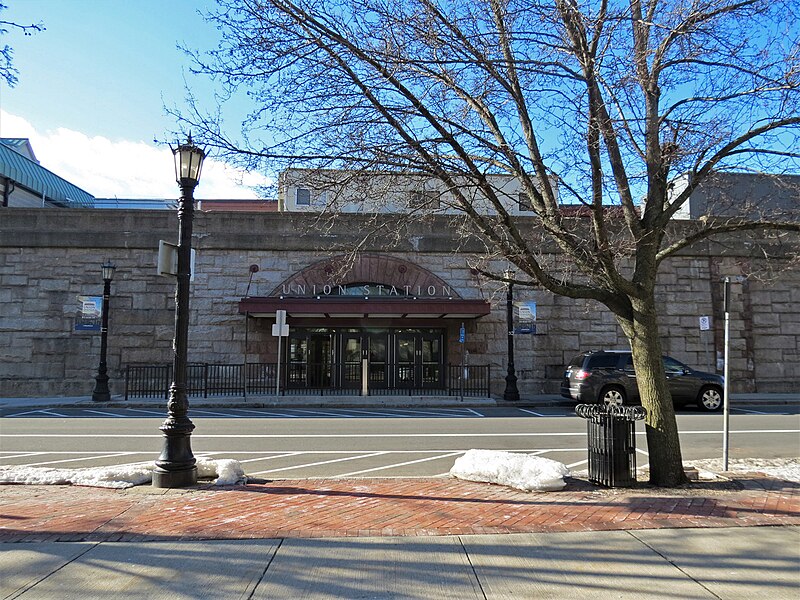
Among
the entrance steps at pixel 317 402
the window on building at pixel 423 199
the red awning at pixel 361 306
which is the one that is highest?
the window on building at pixel 423 199

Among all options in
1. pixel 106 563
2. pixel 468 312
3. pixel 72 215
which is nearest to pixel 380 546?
pixel 106 563

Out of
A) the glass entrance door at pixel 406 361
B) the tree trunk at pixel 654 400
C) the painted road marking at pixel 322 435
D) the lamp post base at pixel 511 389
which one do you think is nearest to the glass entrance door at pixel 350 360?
the glass entrance door at pixel 406 361

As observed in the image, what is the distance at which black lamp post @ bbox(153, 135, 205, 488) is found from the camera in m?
7.05

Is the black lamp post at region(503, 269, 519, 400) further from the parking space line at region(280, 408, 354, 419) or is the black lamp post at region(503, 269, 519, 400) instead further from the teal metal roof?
the teal metal roof

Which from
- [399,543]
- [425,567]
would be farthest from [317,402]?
[425,567]

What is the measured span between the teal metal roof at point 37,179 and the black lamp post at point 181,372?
24.0 m

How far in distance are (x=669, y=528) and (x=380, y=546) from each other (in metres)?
2.65

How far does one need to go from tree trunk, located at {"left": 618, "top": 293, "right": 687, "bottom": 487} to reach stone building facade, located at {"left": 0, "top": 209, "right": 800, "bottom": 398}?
12.8 metres

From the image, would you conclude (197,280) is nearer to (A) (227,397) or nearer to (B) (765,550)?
(A) (227,397)

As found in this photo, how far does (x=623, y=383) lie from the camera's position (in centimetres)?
1681

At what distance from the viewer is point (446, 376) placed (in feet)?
70.6

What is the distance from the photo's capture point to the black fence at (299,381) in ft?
66.0

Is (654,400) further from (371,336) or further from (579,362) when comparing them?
(371,336)

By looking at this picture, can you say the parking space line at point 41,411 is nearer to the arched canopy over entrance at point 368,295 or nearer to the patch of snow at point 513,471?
the arched canopy over entrance at point 368,295
